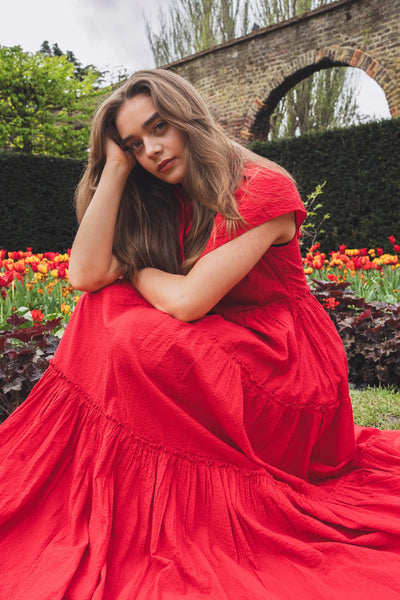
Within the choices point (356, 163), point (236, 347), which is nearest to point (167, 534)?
point (236, 347)

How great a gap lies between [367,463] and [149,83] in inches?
53.3

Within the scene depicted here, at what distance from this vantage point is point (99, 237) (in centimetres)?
164

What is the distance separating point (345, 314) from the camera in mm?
3068

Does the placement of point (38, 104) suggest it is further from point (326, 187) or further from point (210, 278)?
point (210, 278)

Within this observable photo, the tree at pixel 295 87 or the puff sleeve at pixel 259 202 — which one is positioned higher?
the tree at pixel 295 87

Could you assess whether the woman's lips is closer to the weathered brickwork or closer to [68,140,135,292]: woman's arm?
[68,140,135,292]: woman's arm

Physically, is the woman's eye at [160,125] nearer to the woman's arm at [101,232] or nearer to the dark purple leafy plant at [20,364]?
the woman's arm at [101,232]

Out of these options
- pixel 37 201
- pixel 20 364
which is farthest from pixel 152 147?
pixel 37 201

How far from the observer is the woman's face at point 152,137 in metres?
1.55

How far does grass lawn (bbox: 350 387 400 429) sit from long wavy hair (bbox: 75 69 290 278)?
3.81 ft

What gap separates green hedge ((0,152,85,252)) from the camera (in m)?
8.04

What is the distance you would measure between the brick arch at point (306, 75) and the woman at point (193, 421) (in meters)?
8.12

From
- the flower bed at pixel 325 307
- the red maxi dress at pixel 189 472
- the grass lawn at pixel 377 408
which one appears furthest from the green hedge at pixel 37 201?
the red maxi dress at pixel 189 472

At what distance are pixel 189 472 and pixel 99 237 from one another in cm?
79
